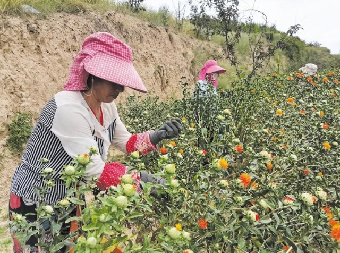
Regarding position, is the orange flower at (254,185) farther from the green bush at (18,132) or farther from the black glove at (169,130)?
the green bush at (18,132)

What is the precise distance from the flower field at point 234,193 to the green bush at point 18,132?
6.50 ft

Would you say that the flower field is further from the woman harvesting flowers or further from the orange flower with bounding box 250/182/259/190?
the woman harvesting flowers

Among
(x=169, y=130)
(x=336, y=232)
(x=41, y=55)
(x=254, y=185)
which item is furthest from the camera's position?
(x=41, y=55)

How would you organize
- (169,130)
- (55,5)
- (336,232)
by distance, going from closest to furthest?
(336,232), (169,130), (55,5)

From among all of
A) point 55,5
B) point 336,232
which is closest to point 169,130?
point 336,232

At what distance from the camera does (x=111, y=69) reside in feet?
4.67

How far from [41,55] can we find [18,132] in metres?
1.43

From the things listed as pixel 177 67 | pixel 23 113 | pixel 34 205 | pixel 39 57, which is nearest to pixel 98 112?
pixel 34 205

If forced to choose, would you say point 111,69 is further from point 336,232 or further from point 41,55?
point 41,55

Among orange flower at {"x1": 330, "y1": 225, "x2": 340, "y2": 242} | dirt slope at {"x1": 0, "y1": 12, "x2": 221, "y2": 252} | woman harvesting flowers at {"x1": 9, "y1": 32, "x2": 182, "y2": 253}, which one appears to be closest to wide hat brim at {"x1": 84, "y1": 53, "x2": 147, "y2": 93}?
woman harvesting flowers at {"x1": 9, "y1": 32, "x2": 182, "y2": 253}

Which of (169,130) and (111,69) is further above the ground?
(111,69)

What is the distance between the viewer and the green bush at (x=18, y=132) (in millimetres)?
4078

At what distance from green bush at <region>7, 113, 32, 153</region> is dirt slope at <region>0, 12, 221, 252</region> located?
0.25 ft

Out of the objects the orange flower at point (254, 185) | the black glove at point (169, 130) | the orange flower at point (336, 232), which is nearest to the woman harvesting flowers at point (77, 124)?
the black glove at point (169, 130)
